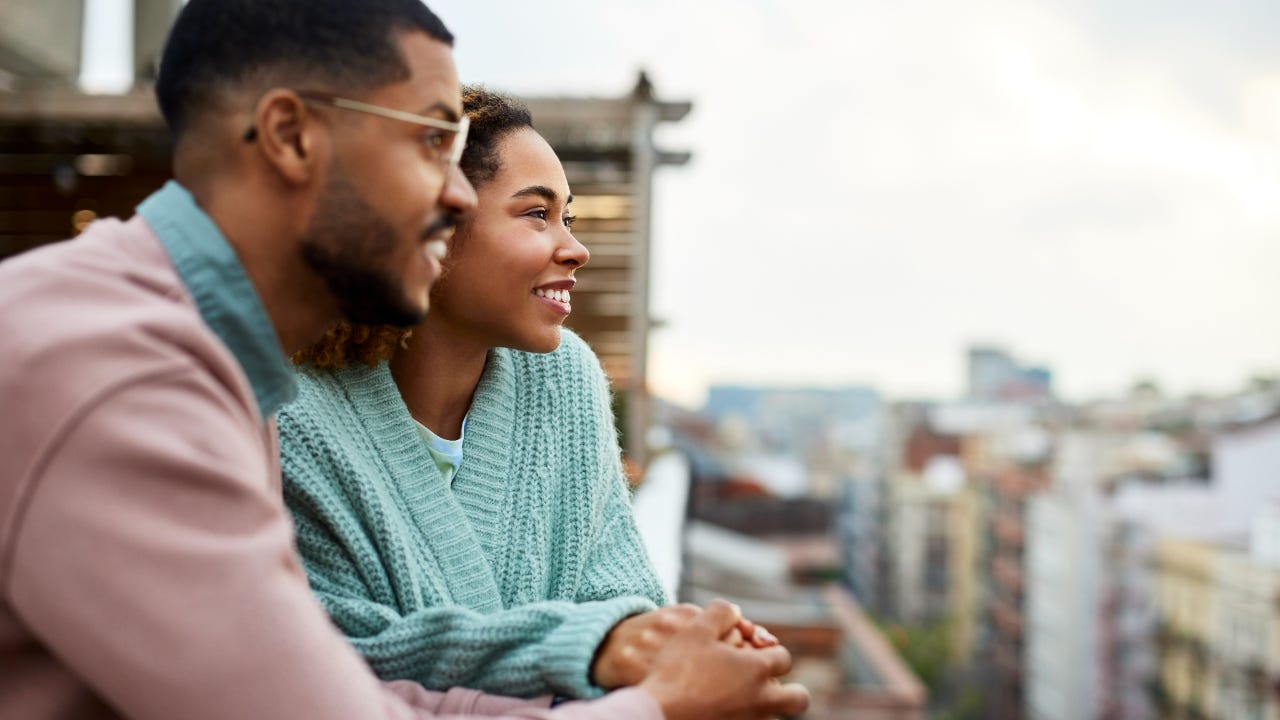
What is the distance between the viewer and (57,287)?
660mm

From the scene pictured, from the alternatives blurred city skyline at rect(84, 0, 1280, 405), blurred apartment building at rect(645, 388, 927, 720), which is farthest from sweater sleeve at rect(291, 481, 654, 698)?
blurred city skyline at rect(84, 0, 1280, 405)

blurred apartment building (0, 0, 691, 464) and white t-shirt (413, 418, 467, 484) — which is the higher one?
blurred apartment building (0, 0, 691, 464)

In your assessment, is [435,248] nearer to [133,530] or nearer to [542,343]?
[133,530]

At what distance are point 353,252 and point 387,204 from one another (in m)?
0.04

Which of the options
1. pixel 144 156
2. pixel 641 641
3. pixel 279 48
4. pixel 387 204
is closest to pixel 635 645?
pixel 641 641

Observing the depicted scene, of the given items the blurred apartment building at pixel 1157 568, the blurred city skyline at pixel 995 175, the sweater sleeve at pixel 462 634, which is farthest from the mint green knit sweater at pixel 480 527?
the blurred city skyline at pixel 995 175

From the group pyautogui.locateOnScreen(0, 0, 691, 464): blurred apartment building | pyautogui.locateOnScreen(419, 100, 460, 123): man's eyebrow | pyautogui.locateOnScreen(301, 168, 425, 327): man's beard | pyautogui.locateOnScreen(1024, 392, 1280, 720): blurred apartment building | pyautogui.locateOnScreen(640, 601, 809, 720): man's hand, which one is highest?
pyautogui.locateOnScreen(0, 0, 691, 464): blurred apartment building

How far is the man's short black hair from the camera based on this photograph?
0.77 metres

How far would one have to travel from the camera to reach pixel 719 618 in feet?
3.05

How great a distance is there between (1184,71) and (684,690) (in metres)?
77.1

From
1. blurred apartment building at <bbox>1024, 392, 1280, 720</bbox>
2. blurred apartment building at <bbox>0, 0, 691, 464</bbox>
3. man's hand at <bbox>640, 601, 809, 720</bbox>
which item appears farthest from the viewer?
blurred apartment building at <bbox>1024, 392, 1280, 720</bbox>

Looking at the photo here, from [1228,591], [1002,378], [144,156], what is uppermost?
[144,156]

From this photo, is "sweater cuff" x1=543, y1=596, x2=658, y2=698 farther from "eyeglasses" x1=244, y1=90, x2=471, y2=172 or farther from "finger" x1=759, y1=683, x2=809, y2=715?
"eyeglasses" x1=244, y1=90, x2=471, y2=172

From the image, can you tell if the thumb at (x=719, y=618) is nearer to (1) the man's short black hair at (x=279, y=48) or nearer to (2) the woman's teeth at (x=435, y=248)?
(2) the woman's teeth at (x=435, y=248)
